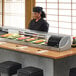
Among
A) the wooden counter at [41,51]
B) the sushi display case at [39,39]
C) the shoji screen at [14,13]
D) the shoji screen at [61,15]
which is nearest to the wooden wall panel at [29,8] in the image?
the shoji screen at [61,15]

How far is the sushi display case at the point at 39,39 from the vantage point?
4.50m

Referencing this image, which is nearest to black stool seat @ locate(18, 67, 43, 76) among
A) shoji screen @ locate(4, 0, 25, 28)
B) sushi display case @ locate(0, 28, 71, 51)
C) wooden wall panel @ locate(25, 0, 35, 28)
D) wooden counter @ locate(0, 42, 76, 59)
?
wooden counter @ locate(0, 42, 76, 59)

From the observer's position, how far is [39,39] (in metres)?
5.11

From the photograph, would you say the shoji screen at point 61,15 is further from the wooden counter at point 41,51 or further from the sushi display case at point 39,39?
the wooden counter at point 41,51

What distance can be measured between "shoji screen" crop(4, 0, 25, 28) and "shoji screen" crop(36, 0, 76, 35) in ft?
3.16

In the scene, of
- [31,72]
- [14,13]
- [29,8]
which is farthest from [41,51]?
[14,13]

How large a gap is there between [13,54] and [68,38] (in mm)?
1249

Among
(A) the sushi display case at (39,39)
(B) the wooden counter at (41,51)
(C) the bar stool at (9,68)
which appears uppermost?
(A) the sushi display case at (39,39)

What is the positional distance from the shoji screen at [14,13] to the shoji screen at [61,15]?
3.16ft

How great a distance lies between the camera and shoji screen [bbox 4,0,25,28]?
877 centimetres

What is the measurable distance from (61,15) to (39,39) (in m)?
2.66

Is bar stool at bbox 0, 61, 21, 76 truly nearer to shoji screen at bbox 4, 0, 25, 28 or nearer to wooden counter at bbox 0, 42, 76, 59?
wooden counter at bbox 0, 42, 76, 59

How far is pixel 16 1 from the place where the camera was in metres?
9.00

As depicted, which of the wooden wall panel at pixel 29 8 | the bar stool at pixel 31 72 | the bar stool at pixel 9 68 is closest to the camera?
the bar stool at pixel 31 72
